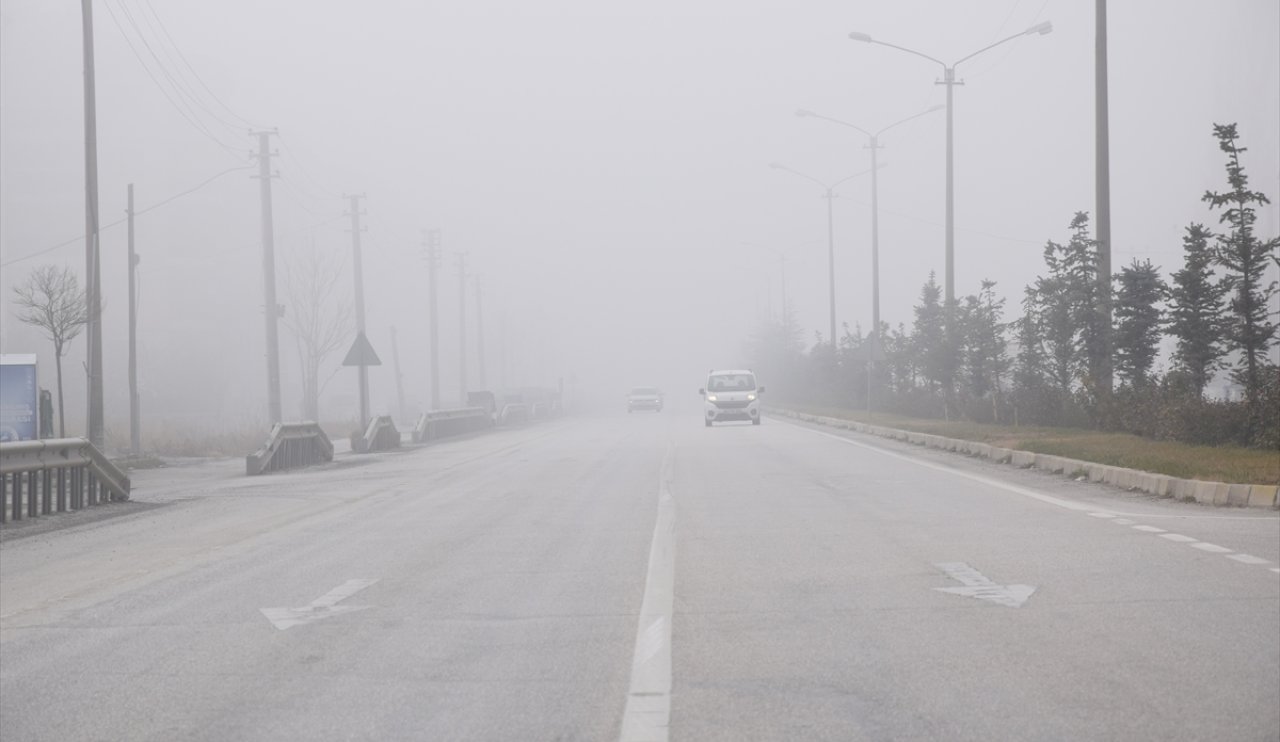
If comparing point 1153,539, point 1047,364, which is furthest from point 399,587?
point 1047,364

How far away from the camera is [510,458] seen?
28484mm

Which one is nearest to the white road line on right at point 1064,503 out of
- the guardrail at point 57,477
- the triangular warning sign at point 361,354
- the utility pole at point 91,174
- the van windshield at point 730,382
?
the guardrail at point 57,477

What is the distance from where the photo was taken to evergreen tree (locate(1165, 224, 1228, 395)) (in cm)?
2348

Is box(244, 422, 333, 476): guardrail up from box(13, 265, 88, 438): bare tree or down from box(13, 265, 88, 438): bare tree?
down

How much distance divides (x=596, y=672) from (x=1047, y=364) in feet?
91.3

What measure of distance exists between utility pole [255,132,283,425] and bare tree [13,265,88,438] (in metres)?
8.91

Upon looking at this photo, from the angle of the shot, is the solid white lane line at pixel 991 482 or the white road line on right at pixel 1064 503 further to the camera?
the solid white lane line at pixel 991 482

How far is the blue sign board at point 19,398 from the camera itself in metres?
24.7

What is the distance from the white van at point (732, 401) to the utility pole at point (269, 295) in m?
14.1

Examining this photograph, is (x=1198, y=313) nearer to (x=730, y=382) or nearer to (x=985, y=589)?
(x=985, y=589)

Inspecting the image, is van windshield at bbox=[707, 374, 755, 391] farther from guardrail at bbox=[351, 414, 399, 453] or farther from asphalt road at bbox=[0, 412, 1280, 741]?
asphalt road at bbox=[0, 412, 1280, 741]

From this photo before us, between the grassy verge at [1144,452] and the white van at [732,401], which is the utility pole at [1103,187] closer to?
the grassy verge at [1144,452]

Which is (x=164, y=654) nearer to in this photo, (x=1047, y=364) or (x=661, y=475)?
(x=661, y=475)

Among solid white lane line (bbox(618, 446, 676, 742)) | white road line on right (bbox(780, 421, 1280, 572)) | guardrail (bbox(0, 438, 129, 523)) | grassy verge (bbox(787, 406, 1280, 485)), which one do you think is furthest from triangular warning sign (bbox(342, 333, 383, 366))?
solid white lane line (bbox(618, 446, 676, 742))
